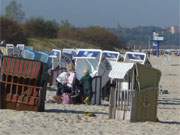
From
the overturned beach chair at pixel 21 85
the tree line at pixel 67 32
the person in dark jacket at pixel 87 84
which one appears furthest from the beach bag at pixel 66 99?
the tree line at pixel 67 32

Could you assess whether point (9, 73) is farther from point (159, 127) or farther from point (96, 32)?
point (96, 32)

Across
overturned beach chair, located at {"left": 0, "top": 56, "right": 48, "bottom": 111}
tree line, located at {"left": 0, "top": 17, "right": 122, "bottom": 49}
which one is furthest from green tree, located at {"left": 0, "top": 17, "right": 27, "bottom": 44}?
overturned beach chair, located at {"left": 0, "top": 56, "right": 48, "bottom": 111}

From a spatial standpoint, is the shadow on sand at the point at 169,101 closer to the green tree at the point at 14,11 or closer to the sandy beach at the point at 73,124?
the sandy beach at the point at 73,124

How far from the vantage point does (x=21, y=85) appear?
15.0m

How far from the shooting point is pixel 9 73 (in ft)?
49.1

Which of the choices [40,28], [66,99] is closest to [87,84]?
[66,99]

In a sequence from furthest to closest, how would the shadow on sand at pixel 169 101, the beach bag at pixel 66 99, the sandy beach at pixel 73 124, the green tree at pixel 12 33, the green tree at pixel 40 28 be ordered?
the green tree at pixel 40 28, the green tree at pixel 12 33, the shadow on sand at pixel 169 101, the beach bag at pixel 66 99, the sandy beach at pixel 73 124

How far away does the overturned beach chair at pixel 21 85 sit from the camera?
581 inches

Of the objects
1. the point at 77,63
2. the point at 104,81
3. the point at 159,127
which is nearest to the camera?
the point at 159,127

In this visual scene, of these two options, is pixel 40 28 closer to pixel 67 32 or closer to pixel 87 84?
pixel 67 32

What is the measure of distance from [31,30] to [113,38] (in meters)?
15.5

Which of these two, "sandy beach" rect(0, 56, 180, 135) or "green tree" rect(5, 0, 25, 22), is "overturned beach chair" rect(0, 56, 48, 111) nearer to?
"sandy beach" rect(0, 56, 180, 135)

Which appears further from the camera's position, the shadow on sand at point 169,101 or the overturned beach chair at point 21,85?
the shadow on sand at point 169,101

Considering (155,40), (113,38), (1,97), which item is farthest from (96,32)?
(1,97)
